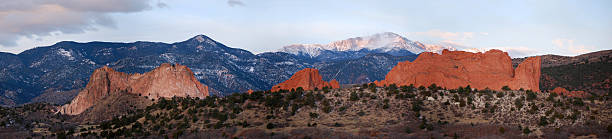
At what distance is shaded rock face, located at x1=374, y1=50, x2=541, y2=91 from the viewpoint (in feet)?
271

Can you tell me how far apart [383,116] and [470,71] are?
123ft

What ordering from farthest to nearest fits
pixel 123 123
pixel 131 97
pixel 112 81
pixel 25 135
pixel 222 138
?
pixel 112 81 → pixel 131 97 → pixel 25 135 → pixel 123 123 → pixel 222 138

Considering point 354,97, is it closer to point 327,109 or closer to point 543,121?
point 327,109

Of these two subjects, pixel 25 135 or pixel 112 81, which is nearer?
pixel 25 135

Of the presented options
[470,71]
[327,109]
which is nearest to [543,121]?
[327,109]

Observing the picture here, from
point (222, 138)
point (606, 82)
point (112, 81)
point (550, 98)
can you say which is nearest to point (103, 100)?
point (112, 81)

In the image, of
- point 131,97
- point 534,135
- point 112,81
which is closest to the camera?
point 534,135

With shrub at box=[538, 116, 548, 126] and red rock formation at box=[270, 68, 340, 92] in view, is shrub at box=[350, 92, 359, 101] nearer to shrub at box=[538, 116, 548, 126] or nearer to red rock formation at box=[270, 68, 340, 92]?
shrub at box=[538, 116, 548, 126]

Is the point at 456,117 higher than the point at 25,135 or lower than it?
higher

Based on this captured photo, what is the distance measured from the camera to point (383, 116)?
191ft

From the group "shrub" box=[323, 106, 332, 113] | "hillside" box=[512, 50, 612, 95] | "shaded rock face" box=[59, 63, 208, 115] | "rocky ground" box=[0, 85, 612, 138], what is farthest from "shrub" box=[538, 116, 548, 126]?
"shaded rock face" box=[59, 63, 208, 115]

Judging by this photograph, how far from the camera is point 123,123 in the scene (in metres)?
72.9

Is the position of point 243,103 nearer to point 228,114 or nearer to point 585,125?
point 228,114

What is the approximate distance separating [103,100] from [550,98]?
10294 cm
